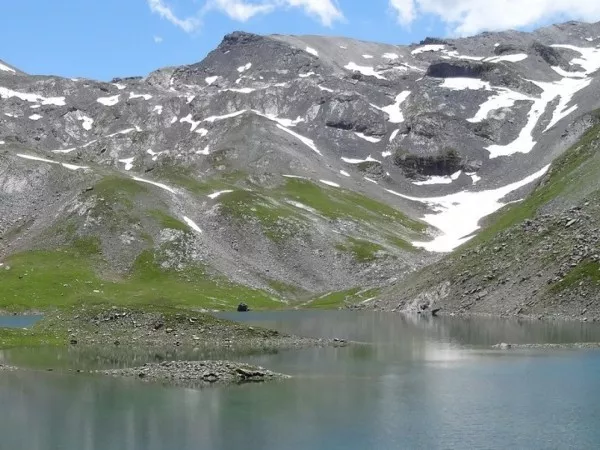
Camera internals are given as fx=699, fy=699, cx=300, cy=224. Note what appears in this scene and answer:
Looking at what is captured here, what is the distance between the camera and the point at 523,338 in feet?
282

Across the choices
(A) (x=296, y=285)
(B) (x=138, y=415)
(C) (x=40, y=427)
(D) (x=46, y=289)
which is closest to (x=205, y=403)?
(B) (x=138, y=415)

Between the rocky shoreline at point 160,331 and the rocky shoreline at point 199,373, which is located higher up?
the rocky shoreline at point 160,331

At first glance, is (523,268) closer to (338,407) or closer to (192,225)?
(338,407)

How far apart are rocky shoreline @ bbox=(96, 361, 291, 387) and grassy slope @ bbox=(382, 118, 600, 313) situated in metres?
64.6

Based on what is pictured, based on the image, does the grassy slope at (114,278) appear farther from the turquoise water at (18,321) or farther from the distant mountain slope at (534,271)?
the distant mountain slope at (534,271)

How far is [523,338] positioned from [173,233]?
386 feet

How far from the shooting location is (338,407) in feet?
159

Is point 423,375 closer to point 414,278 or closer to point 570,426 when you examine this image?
point 570,426

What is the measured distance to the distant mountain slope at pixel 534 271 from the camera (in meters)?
108

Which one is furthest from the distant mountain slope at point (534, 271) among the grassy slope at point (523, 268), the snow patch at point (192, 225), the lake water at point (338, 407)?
the snow patch at point (192, 225)

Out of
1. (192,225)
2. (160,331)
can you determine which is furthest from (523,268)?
(192,225)

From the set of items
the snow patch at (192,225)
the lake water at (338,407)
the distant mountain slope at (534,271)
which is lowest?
the lake water at (338,407)

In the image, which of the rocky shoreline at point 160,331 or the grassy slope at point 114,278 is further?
the grassy slope at point 114,278

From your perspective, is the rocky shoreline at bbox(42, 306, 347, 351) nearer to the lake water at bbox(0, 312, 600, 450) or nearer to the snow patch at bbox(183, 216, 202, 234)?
the lake water at bbox(0, 312, 600, 450)
